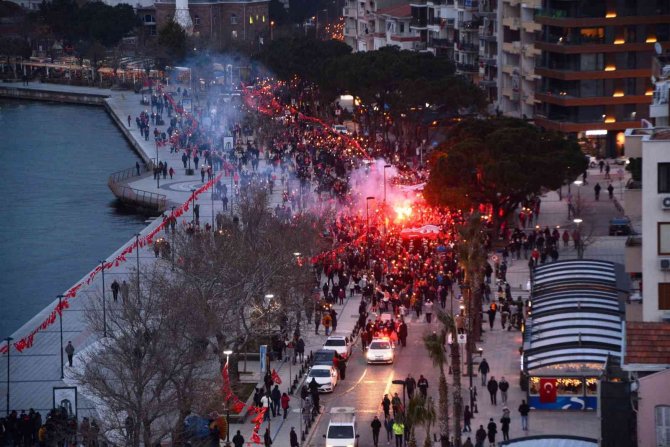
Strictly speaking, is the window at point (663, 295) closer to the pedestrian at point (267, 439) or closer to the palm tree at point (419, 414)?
the palm tree at point (419, 414)

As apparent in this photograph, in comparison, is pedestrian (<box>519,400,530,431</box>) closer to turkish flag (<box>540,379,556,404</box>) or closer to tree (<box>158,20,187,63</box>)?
turkish flag (<box>540,379,556,404</box>)

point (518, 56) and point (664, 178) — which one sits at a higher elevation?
point (518, 56)

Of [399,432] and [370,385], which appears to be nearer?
[399,432]

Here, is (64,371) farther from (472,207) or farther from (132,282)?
(472,207)

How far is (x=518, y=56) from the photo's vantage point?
96.2 m

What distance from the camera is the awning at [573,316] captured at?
143 ft

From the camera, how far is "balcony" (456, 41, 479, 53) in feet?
349

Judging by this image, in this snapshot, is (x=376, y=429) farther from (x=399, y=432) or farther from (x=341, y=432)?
(x=341, y=432)

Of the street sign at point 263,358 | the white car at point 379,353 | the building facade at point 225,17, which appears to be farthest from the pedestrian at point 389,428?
the building facade at point 225,17

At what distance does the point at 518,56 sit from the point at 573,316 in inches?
2028

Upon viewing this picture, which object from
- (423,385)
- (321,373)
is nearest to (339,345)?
(321,373)

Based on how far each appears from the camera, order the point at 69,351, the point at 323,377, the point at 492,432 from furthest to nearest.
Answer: the point at 69,351 < the point at 323,377 < the point at 492,432

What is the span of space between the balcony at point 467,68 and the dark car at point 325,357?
6037cm

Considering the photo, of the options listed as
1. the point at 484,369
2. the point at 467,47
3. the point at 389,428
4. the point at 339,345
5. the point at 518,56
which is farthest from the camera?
the point at 467,47
